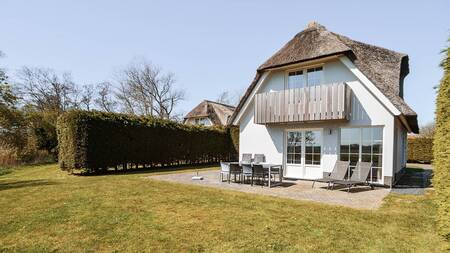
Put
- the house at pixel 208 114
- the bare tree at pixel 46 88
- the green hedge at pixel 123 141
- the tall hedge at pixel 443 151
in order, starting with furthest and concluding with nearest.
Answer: the house at pixel 208 114
the bare tree at pixel 46 88
the green hedge at pixel 123 141
the tall hedge at pixel 443 151

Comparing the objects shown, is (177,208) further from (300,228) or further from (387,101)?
(387,101)

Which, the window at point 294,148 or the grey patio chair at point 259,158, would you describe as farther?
the grey patio chair at point 259,158

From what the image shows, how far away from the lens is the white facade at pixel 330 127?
10745 millimetres

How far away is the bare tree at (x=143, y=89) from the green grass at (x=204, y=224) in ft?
109

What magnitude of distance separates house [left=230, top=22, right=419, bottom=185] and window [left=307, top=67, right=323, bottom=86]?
1.9 inches

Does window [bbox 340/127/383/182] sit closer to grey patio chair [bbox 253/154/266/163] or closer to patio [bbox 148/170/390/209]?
patio [bbox 148/170/390/209]

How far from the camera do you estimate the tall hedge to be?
4251mm

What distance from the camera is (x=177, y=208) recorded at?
7.00 m

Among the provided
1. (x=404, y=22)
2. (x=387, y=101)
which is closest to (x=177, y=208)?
(x=387, y=101)

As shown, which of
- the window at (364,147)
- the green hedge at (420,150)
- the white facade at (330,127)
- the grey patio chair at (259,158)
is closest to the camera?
the white facade at (330,127)

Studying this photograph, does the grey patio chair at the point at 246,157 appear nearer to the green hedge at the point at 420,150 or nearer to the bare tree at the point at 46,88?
the green hedge at the point at 420,150

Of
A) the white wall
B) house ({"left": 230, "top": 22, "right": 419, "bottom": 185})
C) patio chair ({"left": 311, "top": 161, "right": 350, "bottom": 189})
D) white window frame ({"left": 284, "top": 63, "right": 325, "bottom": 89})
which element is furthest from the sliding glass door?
the white wall

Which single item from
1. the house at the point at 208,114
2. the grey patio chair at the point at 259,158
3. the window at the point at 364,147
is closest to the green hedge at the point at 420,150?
the window at the point at 364,147

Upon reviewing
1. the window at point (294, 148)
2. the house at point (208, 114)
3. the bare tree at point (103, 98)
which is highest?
the bare tree at point (103, 98)
